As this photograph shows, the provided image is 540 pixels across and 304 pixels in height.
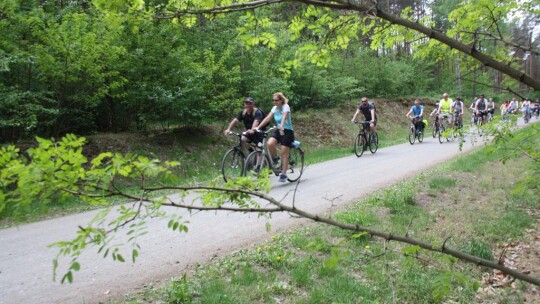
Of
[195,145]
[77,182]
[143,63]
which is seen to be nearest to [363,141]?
[195,145]

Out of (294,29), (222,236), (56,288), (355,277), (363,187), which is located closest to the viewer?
(294,29)

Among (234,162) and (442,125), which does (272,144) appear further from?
(442,125)

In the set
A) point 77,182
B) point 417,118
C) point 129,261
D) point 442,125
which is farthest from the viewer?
point 442,125

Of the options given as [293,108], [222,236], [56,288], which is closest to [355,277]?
[222,236]

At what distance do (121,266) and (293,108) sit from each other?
1820cm

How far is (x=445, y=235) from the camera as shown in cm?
614

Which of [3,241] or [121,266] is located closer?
[121,266]

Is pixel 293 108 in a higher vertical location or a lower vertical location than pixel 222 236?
higher

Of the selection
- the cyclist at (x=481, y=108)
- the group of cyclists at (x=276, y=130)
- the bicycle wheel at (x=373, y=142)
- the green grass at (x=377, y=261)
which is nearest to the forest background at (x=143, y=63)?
the group of cyclists at (x=276, y=130)

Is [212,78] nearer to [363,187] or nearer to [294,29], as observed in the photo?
[363,187]

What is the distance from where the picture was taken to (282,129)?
30.6ft

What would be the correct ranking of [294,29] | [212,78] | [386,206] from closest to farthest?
1. [294,29]
2. [386,206]
3. [212,78]

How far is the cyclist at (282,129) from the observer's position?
30.7 ft

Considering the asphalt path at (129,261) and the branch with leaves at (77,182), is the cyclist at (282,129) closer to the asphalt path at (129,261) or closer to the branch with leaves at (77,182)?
the asphalt path at (129,261)
